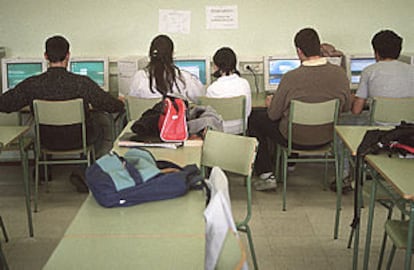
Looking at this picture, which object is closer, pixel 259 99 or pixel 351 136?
pixel 351 136

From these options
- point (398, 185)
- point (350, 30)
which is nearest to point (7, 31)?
point (350, 30)

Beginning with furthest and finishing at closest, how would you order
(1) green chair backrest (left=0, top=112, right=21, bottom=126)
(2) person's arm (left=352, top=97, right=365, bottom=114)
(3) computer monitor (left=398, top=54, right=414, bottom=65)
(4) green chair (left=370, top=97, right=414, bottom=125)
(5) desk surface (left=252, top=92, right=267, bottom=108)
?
(1) green chair backrest (left=0, top=112, right=21, bottom=126) < (3) computer monitor (left=398, top=54, right=414, bottom=65) < (5) desk surface (left=252, top=92, right=267, bottom=108) < (2) person's arm (left=352, top=97, right=365, bottom=114) < (4) green chair (left=370, top=97, right=414, bottom=125)

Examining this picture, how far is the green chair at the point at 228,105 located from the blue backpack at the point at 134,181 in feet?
5.73

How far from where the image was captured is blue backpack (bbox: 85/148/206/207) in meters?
1.95

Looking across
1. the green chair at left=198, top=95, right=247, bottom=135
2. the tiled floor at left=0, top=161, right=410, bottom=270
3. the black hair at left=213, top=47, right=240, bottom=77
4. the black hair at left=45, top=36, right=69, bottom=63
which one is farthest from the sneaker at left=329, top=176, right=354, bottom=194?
the black hair at left=45, top=36, right=69, bottom=63

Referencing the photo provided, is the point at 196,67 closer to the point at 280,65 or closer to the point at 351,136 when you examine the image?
the point at 280,65

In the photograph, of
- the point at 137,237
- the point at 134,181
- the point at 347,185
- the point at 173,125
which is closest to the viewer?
the point at 137,237

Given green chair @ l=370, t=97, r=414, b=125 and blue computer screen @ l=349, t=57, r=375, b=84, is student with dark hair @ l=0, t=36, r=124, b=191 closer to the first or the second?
green chair @ l=370, t=97, r=414, b=125

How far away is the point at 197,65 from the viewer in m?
4.70

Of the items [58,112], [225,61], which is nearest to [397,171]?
[225,61]

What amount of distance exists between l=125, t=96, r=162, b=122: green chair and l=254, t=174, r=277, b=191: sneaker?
1.00 meters

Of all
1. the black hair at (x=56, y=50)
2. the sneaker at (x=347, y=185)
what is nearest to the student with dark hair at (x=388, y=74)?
the sneaker at (x=347, y=185)

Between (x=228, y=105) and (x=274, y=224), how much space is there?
2.93 ft

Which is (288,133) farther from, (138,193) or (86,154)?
(138,193)
